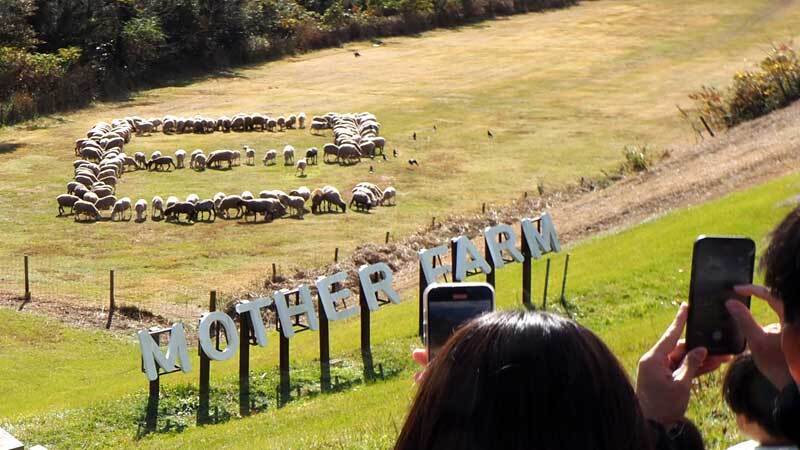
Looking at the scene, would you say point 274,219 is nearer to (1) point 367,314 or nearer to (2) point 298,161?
(2) point 298,161

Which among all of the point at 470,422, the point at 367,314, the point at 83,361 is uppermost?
the point at 470,422

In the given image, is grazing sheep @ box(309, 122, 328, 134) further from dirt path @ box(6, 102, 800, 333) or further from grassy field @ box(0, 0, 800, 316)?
dirt path @ box(6, 102, 800, 333)

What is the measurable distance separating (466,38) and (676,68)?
1548 centimetres

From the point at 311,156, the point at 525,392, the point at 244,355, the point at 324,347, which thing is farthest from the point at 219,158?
the point at 525,392

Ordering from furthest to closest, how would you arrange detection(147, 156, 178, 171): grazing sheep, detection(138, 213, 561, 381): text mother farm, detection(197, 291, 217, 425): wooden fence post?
detection(147, 156, 178, 171): grazing sheep < detection(138, 213, 561, 381): text mother farm < detection(197, 291, 217, 425): wooden fence post

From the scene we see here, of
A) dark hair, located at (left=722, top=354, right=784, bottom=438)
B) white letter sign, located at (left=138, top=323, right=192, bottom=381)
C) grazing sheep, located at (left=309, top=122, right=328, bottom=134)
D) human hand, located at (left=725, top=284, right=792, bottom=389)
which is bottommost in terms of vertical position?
grazing sheep, located at (left=309, top=122, right=328, bottom=134)

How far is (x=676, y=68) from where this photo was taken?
62438 millimetres

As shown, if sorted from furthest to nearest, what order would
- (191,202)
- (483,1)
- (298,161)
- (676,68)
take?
(483,1) → (676,68) → (298,161) → (191,202)

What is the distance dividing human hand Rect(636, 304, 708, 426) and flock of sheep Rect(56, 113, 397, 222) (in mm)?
30162

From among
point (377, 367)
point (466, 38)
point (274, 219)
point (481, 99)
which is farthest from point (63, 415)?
point (466, 38)

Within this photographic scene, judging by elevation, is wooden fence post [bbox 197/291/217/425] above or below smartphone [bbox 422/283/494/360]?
below

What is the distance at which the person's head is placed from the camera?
350cm

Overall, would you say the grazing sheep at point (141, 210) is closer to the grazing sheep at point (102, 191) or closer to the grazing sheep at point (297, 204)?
the grazing sheep at point (102, 191)

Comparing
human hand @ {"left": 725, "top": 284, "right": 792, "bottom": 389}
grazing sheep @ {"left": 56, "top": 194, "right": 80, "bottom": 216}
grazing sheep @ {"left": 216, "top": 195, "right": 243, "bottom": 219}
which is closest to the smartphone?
human hand @ {"left": 725, "top": 284, "right": 792, "bottom": 389}
